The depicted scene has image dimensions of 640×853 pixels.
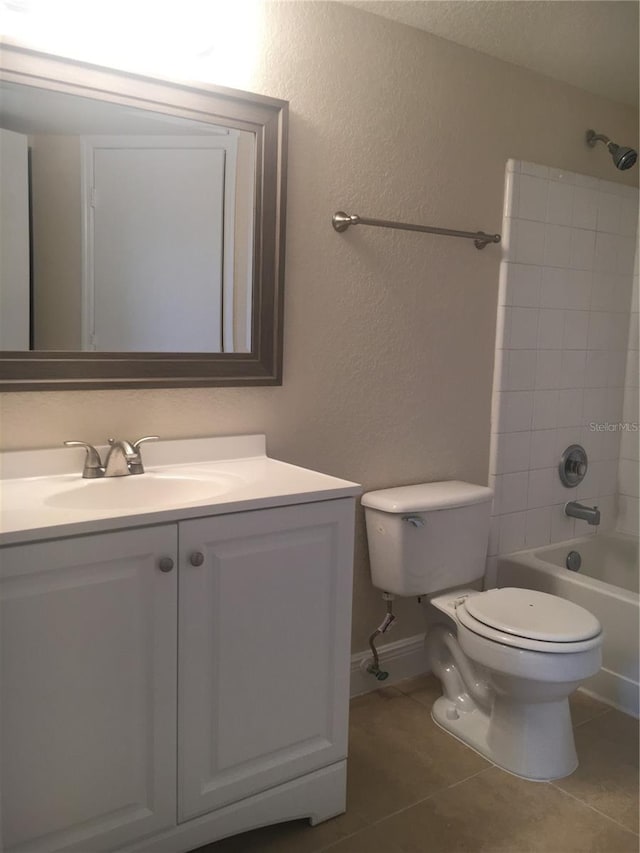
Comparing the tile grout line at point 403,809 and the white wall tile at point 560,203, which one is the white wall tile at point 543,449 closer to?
the white wall tile at point 560,203

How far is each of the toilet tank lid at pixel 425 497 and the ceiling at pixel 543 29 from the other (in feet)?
4.67

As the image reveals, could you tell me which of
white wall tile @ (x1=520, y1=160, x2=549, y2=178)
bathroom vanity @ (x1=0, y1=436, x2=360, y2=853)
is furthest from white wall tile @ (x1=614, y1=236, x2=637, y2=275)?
bathroom vanity @ (x1=0, y1=436, x2=360, y2=853)

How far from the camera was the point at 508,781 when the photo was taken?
195 centimetres

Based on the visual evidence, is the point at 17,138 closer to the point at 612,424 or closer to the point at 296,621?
the point at 296,621

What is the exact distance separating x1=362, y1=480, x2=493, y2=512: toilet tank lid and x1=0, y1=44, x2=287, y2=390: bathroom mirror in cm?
50

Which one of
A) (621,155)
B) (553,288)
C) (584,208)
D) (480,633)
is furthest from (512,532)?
(621,155)

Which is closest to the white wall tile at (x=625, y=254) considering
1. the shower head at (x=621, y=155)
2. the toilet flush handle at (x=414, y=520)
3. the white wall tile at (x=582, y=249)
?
the white wall tile at (x=582, y=249)

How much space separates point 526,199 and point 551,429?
2.84ft

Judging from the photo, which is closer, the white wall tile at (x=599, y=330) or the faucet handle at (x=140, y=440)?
the faucet handle at (x=140, y=440)

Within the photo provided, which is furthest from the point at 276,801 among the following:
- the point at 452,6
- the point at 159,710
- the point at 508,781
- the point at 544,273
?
the point at 452,6

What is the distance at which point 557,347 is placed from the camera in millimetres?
2748

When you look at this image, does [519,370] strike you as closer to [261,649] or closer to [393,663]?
[393,663]

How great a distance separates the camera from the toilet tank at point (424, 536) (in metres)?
2.15

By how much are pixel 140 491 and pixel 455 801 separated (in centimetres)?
114
